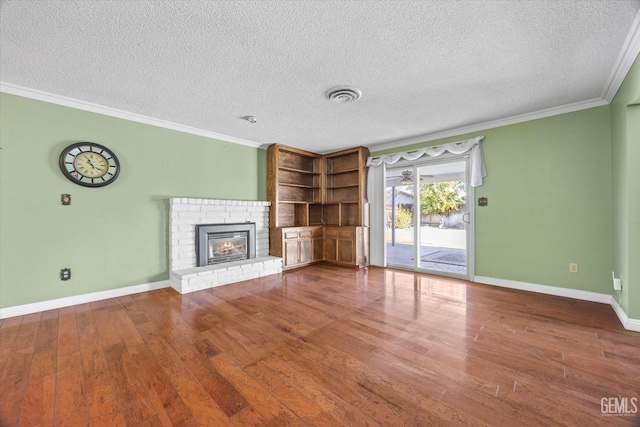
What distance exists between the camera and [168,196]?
157 inches

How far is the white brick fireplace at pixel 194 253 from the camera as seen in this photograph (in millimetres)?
3768

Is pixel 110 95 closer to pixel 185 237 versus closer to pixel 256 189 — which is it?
pixel 185 237

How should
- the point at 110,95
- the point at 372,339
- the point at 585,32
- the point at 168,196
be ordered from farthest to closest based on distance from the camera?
the point at 168,196 < the point at 110,95 < the point at 372,339 < the point at 585,32

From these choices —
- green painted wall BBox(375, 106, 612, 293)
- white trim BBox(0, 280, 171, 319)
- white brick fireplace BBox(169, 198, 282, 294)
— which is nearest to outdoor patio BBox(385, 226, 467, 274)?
green painted wall BBox(375, 106, 612, 293)

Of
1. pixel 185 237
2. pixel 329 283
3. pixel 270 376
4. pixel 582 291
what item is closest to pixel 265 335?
pixel 270 376

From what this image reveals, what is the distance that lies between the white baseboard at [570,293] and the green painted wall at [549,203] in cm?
6

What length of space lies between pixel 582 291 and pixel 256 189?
530 centimetres

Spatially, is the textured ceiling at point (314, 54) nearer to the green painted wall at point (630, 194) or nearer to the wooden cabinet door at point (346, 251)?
the green painted wall at point (630, 194)

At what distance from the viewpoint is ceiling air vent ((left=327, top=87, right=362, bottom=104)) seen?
9.31ft

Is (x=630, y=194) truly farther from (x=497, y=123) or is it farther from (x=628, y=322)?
(x=497, y=123)

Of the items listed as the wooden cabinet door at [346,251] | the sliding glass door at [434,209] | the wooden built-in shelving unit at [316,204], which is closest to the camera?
the sliding glass door at [434,209]

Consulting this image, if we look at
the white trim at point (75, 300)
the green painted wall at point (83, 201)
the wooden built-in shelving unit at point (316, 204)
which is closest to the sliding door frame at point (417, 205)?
the wooden built-in shelving unit at point (316, 204)

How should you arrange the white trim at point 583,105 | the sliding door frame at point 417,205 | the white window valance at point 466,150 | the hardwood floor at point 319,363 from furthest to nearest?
the sliding door frame at point 417,205, the white window valance at point 466,150, the white trim at point 583,105, the hardwood floor at point 319,363

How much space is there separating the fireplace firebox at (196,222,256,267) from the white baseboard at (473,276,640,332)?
13.0 ft
